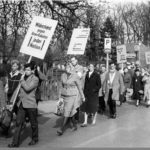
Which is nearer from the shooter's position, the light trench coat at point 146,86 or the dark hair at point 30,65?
the dark hair at point 30,65

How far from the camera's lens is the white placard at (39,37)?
7645 millimetres

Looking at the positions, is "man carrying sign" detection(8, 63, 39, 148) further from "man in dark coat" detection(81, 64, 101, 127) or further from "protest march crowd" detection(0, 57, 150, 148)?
"man in dark coat" detection(81, 64, 101, 127)

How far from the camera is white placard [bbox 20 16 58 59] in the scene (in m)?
7.64

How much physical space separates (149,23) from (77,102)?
2067 inches

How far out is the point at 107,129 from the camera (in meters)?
8.55

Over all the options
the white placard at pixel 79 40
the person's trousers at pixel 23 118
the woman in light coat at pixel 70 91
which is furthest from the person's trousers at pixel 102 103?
the person's trousers at pixel 23 118

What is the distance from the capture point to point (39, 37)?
7730 millimetres

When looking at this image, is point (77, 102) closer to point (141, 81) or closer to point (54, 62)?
point (141, 81)

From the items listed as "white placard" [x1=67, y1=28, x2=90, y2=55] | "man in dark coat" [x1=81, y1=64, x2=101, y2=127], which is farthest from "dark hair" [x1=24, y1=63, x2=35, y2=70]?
"white placard" [x1=67, y1=28, x2=90, y2=55]

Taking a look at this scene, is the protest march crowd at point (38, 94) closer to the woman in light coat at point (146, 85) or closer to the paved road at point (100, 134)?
the paved road at point (100, 134)

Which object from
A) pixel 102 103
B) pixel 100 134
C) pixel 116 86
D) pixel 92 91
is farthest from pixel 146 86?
pixel 100 134

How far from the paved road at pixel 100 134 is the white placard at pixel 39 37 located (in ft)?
6.04

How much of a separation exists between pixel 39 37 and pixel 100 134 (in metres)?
2.55

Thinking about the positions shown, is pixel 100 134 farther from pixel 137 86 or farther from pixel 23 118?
pixel 137 86
